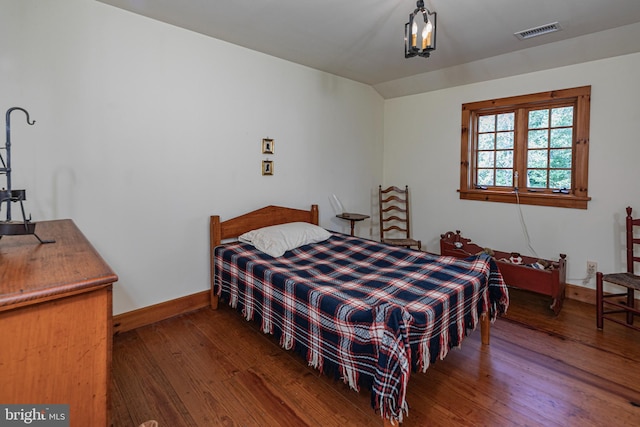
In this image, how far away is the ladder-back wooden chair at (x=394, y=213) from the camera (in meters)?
4.54

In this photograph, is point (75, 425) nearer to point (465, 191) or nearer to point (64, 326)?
point (64, 326)

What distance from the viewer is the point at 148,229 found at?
2.71 metres

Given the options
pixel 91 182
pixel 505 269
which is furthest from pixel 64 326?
pixel 505 269

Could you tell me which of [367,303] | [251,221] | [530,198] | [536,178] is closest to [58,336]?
[367,303]

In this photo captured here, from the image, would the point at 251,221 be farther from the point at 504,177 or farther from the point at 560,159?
the point at 560,159

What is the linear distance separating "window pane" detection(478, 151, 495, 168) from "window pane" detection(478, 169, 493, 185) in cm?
6

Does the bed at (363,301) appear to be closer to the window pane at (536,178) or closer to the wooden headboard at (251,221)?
the wooden headboard at (251,221)

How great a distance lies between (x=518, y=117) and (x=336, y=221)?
231 centimetres

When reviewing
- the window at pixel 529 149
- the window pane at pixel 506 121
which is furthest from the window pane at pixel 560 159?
the window pane at pixel 506 121

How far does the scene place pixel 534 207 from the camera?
3535 mm

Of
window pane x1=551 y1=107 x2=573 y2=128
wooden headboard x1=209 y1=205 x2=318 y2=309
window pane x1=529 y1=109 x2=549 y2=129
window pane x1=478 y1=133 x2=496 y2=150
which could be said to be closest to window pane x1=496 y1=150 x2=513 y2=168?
window pane x1=478 y1=133 x2=496 y2=150

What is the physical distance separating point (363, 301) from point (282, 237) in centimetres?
131

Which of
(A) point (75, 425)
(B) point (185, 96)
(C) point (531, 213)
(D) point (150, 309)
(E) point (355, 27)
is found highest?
(E) point (355, 27)

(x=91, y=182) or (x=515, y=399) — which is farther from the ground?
(x=91, y=182)
